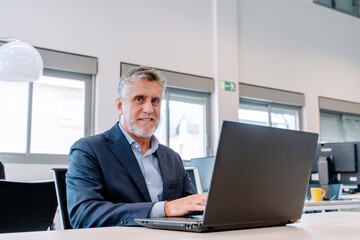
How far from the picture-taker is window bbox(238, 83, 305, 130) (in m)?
5.93

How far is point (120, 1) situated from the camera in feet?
16.0

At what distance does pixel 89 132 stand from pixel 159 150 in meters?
2.86

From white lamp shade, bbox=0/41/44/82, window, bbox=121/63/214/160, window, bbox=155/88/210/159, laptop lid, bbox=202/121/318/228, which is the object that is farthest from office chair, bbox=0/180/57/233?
window, bbox=155/88/210/159

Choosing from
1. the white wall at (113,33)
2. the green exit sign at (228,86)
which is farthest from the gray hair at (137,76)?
the green exit sign at (228,86)

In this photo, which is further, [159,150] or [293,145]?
[159,150]

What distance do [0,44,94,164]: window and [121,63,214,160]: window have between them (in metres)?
1.04

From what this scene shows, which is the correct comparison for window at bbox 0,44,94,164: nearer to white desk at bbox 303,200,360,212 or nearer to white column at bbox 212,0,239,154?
white column at bbox 212,0,239,154

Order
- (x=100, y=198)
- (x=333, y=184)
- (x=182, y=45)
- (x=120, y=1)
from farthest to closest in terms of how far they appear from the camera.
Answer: (x=182, y=45) < (x=120, y=1) < (x=333, y=184) < (x=100, y=198)

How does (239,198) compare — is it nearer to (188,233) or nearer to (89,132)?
(188,233)

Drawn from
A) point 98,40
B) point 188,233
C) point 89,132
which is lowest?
point 188,233

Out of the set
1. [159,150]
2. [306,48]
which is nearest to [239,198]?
[159,150]

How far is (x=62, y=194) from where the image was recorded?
59.1 inches

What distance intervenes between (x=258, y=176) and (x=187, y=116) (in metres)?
4.51

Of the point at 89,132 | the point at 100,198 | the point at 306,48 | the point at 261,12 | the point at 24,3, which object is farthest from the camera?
the point at 306,48
